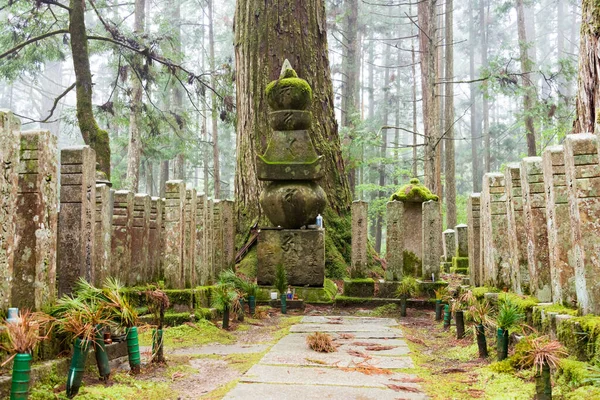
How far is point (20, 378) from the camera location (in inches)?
112

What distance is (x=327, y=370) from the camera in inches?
174

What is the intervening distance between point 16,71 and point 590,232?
45.9 feet

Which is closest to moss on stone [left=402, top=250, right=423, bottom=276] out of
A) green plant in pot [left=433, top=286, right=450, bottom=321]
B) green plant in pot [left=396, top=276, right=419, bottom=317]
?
green plant in pot [left=396, top=276, right=419, bottom=317]

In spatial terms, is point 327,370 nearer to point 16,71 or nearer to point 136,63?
point 136,63

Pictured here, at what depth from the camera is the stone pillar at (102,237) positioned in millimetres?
5539

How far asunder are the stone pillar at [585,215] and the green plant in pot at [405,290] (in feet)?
15.4

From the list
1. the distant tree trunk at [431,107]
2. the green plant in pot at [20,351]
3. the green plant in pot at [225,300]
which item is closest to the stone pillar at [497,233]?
the green plant in pot at [225,300]

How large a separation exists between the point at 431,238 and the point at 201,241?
12.3ft

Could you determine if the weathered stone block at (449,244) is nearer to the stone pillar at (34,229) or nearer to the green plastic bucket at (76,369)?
the stone pillar at (34,229)

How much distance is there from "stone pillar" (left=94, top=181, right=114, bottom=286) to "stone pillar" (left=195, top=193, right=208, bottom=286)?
6.26 ft

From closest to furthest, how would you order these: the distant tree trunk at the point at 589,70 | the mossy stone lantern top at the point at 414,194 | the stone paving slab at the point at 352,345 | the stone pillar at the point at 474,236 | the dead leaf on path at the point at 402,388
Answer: the dead leaf on path at the point at 402,388, the stone paving slab at the point at 352,345, the distant tree trunk at the point at 589,70, the stone pillar at the point at 474,236, the mossy stone lantern top at the point at 414,194

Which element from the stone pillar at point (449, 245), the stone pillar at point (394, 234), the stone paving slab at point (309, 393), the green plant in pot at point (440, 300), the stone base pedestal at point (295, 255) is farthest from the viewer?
the stone pillar at point (449, 245)

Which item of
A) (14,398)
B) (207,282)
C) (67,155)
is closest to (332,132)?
(207,282)

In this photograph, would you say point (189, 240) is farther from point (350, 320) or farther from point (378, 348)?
point (378, 348)
